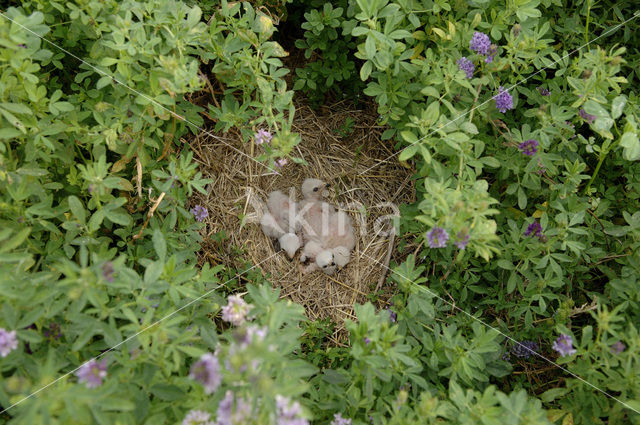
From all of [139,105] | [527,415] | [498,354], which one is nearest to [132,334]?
[139,105]

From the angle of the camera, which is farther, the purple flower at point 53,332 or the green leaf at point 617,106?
the green leaf at point 617,106

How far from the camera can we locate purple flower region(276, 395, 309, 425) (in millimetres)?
1387

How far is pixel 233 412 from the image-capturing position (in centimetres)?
141

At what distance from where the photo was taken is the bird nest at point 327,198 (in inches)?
117

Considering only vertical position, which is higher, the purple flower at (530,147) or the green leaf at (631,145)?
the green leaf at (631,145)

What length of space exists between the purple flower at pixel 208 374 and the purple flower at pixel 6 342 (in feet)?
1.93

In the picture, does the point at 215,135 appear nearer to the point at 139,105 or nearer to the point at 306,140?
the point at 306,140

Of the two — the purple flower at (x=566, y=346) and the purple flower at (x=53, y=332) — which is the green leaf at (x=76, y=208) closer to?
the purple flower at (x=53, y=332)

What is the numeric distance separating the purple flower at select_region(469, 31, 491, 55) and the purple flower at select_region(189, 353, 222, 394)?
71.6 inches

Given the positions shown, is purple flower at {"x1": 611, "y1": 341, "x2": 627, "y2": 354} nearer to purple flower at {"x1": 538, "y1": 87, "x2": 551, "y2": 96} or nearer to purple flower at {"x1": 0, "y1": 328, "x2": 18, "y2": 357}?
purple flower at {"x1": 538, "y1": 87, "x2": 551, "y2": 96}

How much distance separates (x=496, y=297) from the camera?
2662 mm

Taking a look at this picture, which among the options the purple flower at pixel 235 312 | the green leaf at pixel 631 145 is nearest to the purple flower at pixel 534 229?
the green leaf at pixel 631 145

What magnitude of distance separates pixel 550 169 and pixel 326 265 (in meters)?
1.33

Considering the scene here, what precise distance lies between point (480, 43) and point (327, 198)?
54.7 inches
